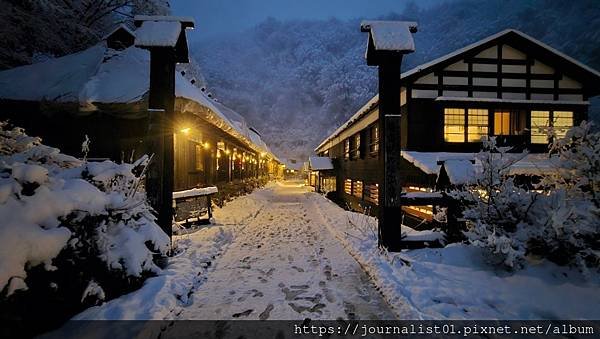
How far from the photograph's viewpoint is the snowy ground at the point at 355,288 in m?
3.76

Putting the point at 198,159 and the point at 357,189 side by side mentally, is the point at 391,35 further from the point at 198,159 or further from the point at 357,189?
the point at 357,189

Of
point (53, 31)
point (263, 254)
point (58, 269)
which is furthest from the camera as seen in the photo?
point (53, 31)

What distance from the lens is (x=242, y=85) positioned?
4104 inches

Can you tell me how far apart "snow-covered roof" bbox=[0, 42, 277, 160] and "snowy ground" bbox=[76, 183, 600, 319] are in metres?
5.06

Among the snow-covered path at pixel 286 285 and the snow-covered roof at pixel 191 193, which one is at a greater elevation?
the snow-covered roof at pixel 191 193

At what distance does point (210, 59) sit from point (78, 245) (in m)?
123

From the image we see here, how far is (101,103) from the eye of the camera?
28.2ft

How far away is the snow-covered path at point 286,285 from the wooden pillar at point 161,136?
1.72 meters

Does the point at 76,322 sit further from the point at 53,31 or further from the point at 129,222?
the point at 53,31

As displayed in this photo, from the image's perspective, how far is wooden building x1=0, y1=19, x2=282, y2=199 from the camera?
8.67m

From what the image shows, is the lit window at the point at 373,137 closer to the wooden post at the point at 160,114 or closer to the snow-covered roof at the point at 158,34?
the wooden post at the point at 160,114

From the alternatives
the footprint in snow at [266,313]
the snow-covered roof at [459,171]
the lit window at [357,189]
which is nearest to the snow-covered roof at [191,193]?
the footprint in snow at [266,313]

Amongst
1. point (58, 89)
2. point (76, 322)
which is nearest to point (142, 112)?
point (58, 89)

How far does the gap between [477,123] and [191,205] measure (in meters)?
12.2
